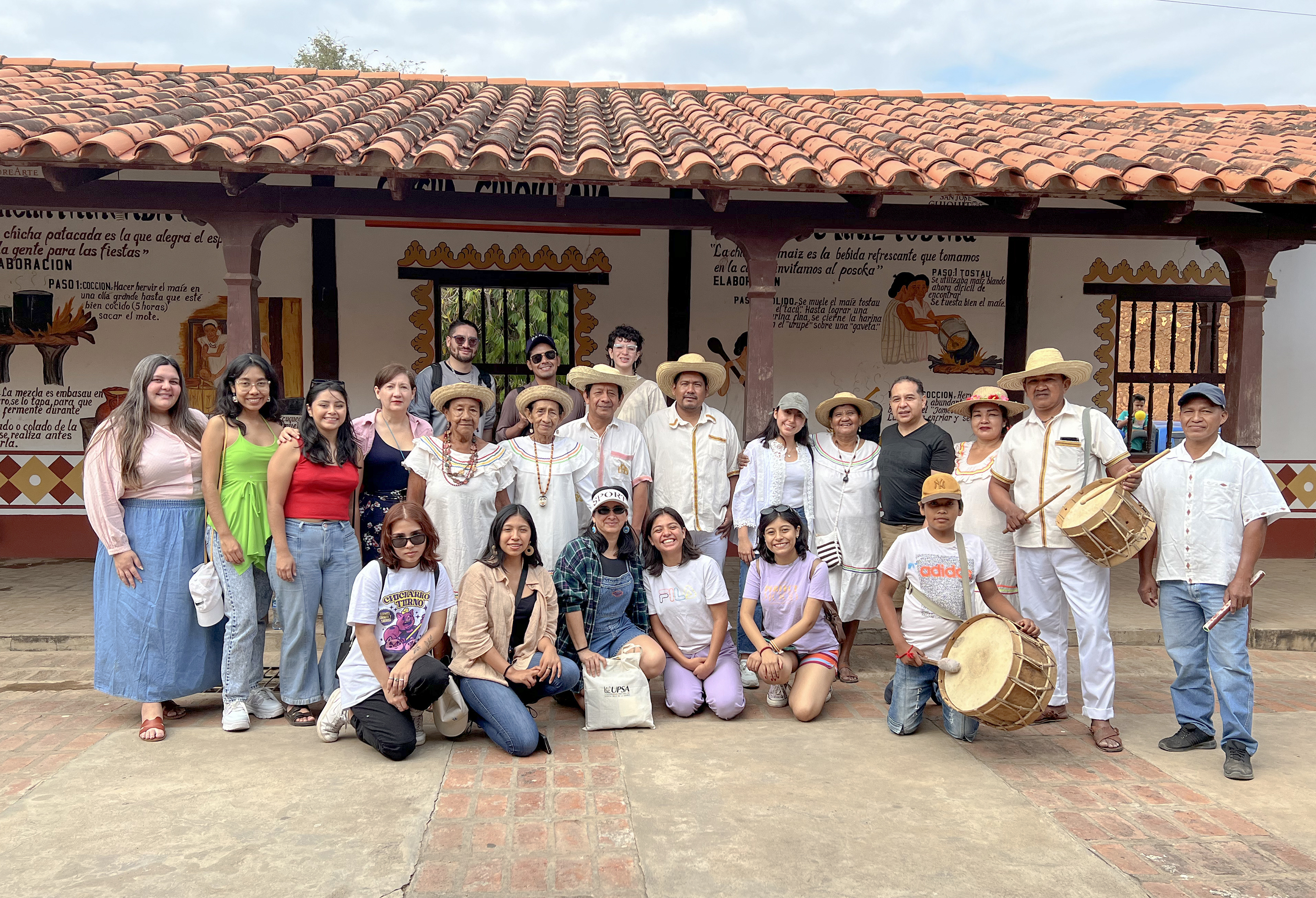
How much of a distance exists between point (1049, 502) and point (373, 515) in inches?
132

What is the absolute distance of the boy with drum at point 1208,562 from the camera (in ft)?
13.1

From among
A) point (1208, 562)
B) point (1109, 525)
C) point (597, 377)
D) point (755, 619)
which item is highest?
point (597, 377)

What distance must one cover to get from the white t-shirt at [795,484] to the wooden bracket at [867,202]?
1885 millimetres

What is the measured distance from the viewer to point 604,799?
11.7 feet

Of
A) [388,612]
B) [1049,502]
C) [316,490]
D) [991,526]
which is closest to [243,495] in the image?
[316,490]

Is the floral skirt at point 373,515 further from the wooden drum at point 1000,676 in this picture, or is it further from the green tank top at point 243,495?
the wooden drum at point 1000,676

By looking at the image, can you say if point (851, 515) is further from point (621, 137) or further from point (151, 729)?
point (151, 729)

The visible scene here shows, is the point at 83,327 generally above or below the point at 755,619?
above

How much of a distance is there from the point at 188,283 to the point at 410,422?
447 centimetres

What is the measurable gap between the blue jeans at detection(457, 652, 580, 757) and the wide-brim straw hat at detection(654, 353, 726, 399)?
6.00 feet

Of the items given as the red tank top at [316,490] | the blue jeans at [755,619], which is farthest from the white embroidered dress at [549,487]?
the blue jeans at [755,619]

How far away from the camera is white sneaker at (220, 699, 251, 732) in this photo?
4262mm

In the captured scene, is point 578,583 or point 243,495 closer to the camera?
point 243,495

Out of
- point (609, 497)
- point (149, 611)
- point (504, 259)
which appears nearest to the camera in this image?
point (149, 611)
